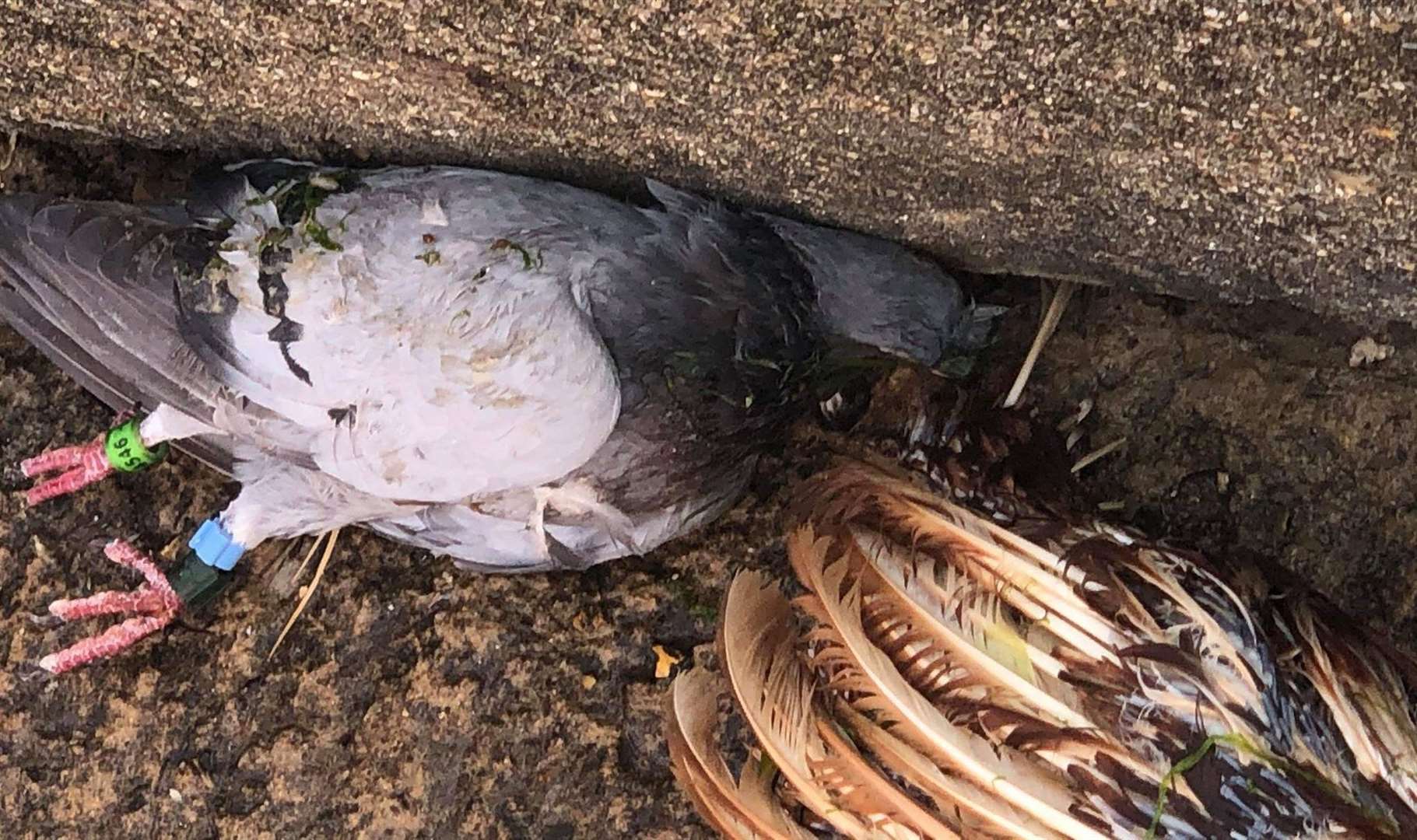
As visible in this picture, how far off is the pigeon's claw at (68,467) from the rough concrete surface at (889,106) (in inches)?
19.8

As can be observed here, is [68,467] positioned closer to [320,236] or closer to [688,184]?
[320,236]

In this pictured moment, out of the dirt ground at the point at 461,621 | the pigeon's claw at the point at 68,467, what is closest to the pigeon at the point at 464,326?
the pigeon's claw at the point at 68,467

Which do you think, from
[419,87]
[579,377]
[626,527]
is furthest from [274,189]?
[626,527]

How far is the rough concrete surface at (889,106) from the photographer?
1103mm

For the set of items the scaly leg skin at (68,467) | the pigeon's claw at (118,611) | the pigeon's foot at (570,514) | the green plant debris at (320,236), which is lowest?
the pigeon's claw at (118,611)

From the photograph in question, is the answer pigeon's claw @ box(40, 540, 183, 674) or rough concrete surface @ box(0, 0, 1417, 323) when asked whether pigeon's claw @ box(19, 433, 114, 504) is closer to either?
pigeon's claw @ box(40, 540, 183, 674)

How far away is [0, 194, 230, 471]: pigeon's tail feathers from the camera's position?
150cm

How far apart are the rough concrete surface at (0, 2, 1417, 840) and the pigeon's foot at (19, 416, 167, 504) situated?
5 centimetres

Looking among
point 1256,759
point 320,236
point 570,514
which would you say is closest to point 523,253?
point 320,236

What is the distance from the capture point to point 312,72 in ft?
4.27

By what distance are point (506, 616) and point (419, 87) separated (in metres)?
0.86

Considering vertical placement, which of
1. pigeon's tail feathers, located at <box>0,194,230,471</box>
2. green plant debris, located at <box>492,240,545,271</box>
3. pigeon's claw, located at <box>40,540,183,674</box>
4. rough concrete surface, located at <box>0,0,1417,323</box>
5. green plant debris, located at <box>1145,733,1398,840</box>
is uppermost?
rough concrete surface, located at <box>0,0,1417,323</box>

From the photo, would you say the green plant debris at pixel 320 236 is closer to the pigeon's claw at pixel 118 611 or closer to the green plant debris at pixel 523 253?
the green plant debris at pixel 523 253

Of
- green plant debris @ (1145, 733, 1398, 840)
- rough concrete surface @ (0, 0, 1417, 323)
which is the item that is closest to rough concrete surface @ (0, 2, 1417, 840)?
rough concrete surface @ (0, 0, 1417, 323)
